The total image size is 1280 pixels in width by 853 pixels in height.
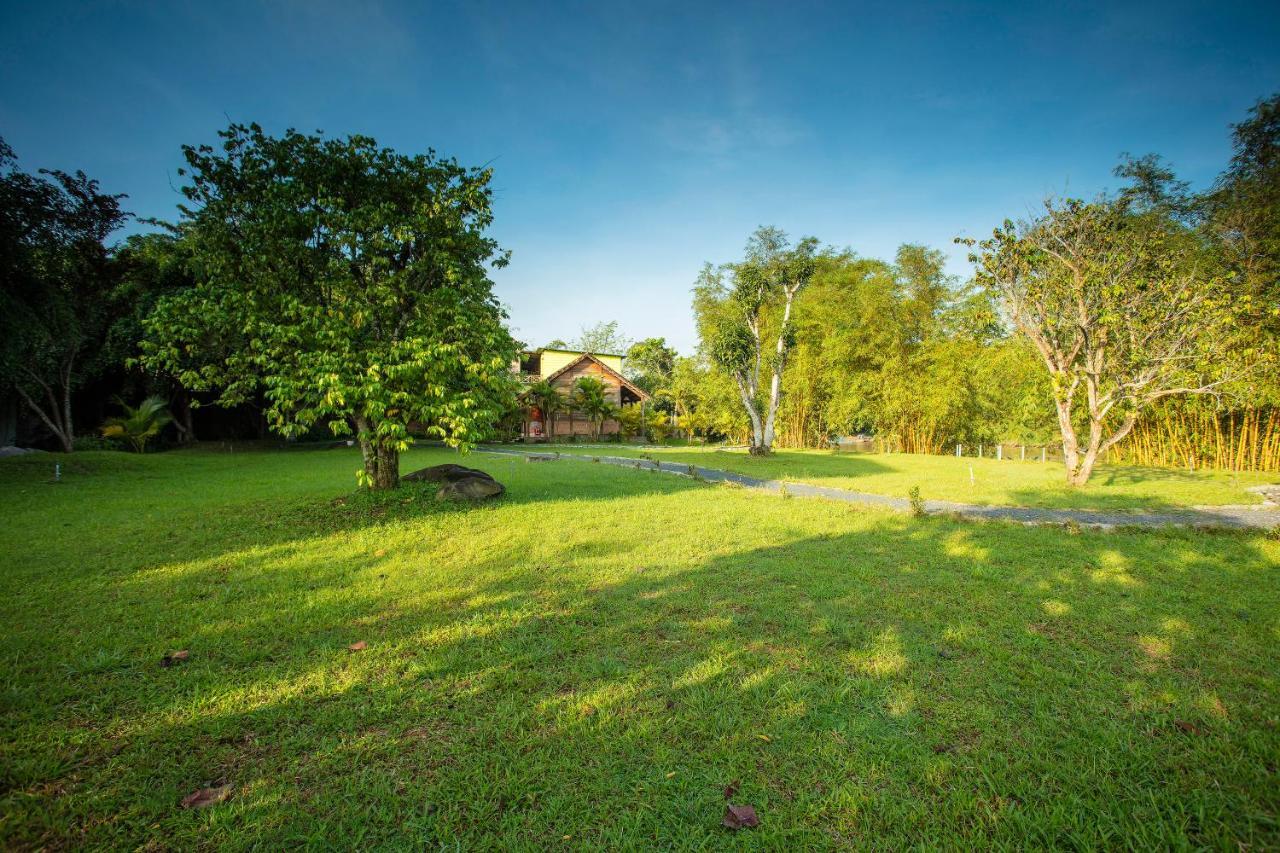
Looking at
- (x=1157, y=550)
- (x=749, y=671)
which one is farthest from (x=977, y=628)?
(x=1157, y=550)

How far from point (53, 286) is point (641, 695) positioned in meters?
17.4

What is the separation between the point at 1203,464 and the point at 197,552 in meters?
22.2

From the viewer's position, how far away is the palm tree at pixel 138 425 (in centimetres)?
1780

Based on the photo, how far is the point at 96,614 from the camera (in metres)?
3.88

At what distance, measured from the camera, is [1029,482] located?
1143 cm

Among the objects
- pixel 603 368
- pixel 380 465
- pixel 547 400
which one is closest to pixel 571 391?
pixel 547 400

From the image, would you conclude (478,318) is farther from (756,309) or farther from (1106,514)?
(756,309)

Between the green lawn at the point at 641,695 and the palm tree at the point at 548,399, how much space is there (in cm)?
2418

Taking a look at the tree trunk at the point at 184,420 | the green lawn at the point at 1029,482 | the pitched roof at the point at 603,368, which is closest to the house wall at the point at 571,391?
the pitched roof at the point at 603,368

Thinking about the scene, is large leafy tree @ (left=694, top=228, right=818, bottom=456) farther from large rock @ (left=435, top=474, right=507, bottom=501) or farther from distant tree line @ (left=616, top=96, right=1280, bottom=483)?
large rock @ (left=435, top=474, right=507, bottom=501)

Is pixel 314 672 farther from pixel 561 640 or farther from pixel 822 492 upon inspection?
pixel 822 492

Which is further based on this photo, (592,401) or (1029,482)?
(592,401)

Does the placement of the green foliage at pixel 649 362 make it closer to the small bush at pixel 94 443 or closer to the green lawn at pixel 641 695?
the small bush at pixel 94 443

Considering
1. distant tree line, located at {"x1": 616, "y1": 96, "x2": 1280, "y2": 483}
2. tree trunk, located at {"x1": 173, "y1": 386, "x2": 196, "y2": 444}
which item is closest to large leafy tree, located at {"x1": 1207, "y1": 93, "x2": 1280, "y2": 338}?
distant tree line, located at {"x1": 616, "y1": 96, "x2": 1280, "y2": 483}
